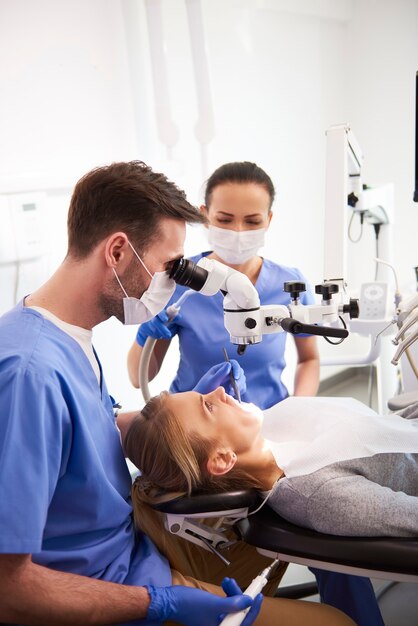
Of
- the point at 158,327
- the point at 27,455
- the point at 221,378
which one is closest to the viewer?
the point at 27,455

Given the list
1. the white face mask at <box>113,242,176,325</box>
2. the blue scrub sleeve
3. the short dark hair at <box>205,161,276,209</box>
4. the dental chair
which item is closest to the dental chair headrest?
the dental chair

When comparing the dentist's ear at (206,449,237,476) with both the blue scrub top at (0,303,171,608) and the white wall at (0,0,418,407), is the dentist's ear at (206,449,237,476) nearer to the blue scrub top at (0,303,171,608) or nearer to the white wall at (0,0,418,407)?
the blue scrub top at (0,303,171,608)

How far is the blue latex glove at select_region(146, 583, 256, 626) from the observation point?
109 centimetres

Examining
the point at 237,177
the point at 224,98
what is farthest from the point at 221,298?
the point at 224,98

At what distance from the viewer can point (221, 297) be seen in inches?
73.9

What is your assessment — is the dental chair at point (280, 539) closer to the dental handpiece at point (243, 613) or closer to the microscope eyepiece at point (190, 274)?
the dental handpiece at point (243, 613)

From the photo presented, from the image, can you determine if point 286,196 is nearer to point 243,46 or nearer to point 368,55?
point 243,46

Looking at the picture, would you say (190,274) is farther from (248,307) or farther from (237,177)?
(237,177)

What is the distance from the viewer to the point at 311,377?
203cm

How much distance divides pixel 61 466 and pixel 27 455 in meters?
0.11

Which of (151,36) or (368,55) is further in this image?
(368,55)

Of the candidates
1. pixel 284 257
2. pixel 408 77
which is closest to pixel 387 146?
pixel 408 77

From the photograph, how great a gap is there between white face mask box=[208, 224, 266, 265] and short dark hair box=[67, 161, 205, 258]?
0.52m

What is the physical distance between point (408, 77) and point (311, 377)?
100 inches
